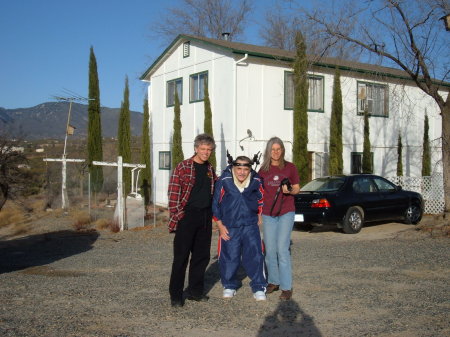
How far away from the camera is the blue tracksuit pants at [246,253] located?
636cm

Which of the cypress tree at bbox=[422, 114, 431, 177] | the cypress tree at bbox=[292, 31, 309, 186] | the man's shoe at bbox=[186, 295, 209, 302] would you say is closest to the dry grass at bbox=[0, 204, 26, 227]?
the cypress tree at bbox=[292, 31, 309, 186]

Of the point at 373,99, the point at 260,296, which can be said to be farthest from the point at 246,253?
the point at 373,99

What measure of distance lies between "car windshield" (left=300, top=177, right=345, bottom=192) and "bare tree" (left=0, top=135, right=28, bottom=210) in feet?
22.1

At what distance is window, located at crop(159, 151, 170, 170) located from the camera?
23500 mm

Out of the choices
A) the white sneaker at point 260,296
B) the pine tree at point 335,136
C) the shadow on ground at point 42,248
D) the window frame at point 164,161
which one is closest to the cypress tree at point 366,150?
the pine tree at point 335,136

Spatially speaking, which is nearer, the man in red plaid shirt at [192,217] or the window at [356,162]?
the man in red plaid shirt at [192,217]

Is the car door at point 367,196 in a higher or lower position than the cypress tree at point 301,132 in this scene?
lower

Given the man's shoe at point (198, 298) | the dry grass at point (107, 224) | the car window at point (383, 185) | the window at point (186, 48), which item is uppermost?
the window at point (186, 48)

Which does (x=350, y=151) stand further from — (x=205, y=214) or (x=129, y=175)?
(x=205, y=214)

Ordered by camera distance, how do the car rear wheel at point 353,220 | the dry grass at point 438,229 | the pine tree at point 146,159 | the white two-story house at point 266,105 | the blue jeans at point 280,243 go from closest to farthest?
the blue jeans at point 280,243 < the dry grass at point 438,229 < the car rear wheel at point 353,220 < the white two-story house at point 266,105 < the pine tree at point 146,159

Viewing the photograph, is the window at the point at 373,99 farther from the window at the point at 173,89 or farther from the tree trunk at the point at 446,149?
the tree trunk at the point at 446,149

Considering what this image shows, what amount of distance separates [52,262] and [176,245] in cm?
451

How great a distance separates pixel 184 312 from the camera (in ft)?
19.4

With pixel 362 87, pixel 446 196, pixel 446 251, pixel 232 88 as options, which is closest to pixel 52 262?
pixel 446 251
